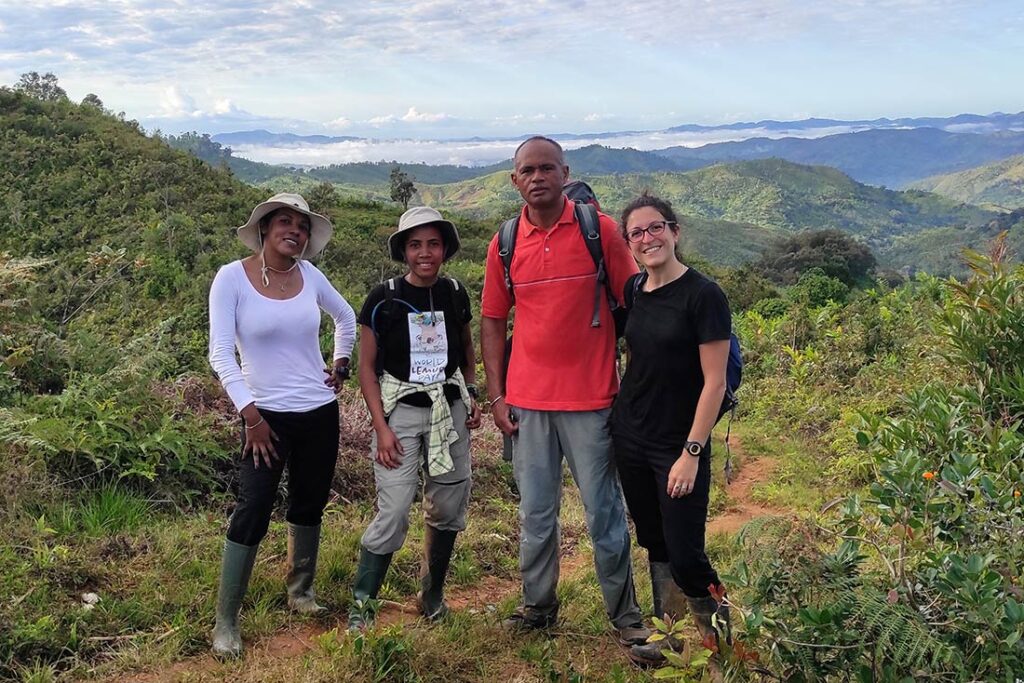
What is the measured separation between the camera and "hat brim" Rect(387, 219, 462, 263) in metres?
3.10

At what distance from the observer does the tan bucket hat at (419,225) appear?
10.0ft

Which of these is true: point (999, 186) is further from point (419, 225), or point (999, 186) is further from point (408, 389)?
point (408, 389)

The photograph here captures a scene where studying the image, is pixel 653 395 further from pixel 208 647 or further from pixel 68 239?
pixel 68 239

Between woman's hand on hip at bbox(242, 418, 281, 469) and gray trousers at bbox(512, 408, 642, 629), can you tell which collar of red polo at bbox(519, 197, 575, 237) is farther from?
woman's hand on hip at bbox(242, 418, 281, 469)

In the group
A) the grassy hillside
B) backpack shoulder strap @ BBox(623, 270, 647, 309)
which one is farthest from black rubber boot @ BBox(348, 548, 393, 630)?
the grassy hillside

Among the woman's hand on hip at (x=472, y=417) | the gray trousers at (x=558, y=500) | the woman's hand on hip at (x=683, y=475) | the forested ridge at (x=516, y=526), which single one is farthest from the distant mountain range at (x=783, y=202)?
the woman's hand on hip at (x=683, y=475)

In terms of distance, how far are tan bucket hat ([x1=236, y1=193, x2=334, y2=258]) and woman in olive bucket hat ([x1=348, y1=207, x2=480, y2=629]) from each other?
342 mm

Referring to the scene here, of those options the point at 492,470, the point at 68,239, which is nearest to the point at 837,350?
the point at 492,470

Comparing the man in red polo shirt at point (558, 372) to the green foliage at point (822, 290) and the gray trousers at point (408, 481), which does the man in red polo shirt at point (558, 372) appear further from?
the green foliage at point (822, 290)

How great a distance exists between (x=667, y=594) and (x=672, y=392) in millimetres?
867

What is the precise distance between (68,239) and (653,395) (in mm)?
15638

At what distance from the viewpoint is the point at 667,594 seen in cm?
295

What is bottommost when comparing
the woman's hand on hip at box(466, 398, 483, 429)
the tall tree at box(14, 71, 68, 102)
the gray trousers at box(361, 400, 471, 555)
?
the gray trousers at box(361, 400, 471, 555)

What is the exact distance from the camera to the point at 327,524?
14.6 feet
